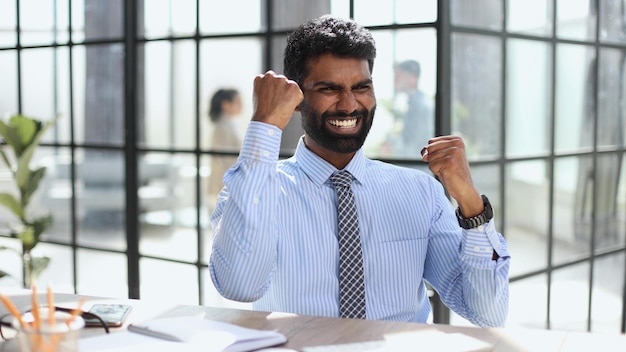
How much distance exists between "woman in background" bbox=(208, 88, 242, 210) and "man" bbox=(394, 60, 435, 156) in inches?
31.8

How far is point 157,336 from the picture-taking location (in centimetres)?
134

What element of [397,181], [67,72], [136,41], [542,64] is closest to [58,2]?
[67,72]

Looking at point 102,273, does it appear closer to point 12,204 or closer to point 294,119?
point 12,204

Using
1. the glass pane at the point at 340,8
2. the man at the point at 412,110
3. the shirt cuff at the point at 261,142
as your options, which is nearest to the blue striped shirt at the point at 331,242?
the shirt cuff at the point at 261,142

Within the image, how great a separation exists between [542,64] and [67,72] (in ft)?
7.42

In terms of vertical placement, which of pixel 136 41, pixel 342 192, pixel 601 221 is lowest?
pixel 601 221

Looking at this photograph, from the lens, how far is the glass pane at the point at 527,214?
3.03 m

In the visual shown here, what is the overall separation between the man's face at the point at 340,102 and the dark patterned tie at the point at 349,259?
11cm

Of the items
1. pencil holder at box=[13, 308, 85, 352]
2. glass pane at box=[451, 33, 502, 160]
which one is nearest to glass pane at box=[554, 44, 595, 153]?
glass pane at box=[451, 33, 502, 160]

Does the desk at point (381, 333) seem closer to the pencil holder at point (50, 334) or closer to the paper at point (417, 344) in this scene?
the paper at point (417, 344)

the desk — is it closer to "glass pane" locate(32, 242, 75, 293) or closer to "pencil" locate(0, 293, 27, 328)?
"pencil" locate(0, 293, 27, 328)

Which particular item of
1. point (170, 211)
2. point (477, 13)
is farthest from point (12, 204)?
point (477, 13)

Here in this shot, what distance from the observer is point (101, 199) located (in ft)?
13.1

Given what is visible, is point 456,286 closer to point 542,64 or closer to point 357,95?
point 357,95
